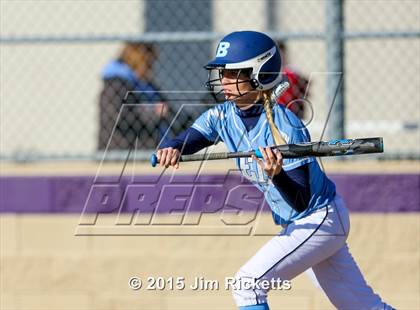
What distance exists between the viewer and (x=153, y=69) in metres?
8.91

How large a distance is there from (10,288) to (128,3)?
4.04 m

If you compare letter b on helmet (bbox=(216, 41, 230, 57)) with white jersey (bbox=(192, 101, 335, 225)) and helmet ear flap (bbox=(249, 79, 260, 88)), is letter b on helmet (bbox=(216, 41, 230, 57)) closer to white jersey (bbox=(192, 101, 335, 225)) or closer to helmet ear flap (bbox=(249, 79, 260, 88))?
helmet ear flap (bbox=(249, 79, 260, 88))

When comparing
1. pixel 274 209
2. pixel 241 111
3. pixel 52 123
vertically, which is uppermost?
pixel 241 111

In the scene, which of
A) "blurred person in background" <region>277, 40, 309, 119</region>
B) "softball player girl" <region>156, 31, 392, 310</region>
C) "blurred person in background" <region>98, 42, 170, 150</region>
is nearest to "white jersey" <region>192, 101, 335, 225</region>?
"softball player girl" <region>156, 31, 392, 310</region>

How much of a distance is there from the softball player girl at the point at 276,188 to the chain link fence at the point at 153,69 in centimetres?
213

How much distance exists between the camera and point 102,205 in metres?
7.89

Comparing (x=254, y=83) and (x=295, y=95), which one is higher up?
(x=254, y=83)

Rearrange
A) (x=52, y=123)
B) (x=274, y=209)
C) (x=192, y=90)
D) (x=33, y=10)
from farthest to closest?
(x=33, y=10) < (x=52, y=123) < (x=192, y=90) < (x=274, y=209)

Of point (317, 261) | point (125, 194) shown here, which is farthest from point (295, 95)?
point (317, 261)

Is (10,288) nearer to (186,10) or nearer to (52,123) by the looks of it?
(52,123)

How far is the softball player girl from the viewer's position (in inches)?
211

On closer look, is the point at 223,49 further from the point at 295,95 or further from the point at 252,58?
the point at 295,95

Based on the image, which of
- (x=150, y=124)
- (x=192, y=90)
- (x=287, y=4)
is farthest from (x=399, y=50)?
(x=150, y=124)

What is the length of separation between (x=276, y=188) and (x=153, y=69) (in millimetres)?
3849
